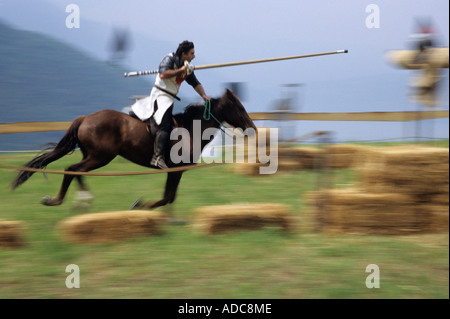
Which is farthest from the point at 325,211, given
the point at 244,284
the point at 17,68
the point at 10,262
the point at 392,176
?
the point at 17,68

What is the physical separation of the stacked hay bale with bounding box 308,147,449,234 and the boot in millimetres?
1956

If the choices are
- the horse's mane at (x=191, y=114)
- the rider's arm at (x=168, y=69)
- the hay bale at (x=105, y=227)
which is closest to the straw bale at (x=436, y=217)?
the horse's mane at (x=191, y=114)

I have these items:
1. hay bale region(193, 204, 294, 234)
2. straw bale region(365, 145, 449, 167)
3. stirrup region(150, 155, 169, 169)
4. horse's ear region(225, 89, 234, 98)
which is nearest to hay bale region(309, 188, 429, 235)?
straw bale region(365, 145, 449, 167)

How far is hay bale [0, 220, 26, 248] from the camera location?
5.09m

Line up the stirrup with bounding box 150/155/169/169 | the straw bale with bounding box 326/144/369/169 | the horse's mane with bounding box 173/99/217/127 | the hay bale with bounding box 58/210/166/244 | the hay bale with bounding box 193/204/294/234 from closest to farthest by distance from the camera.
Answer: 1. the hay bale with bounding box 58/210/166/244
2. the hay bale with bounding box 193/204/294/234
3. the stirrup with bounding box 150/155/169/169
4. the horse's mane with bounding box 173/99/217/127
5. the straw bale with bounding box 326/144/369/169

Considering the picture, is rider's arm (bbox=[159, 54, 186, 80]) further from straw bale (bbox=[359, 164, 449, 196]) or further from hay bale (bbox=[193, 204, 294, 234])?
straw bale (bbox=[359, 164, 449, 196])

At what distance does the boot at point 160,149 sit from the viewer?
250 inches

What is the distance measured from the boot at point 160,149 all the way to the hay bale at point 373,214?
6.88 feet

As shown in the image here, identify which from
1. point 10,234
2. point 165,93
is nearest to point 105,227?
point 10,234

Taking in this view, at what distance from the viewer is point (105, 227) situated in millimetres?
5230

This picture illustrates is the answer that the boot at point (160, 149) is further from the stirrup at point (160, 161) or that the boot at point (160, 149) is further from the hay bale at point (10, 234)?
the hay bale at point (10, 234)

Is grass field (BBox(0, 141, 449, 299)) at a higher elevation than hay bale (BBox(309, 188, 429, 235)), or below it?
below

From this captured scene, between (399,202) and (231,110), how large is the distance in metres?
2.43

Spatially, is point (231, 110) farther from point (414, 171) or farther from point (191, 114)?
point (414, 171)
